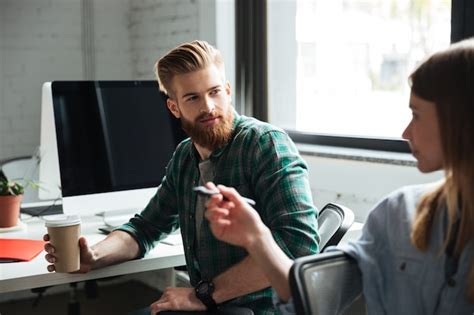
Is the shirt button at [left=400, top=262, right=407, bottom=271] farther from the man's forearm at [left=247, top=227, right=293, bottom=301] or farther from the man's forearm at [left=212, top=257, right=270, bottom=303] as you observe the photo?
the man's forearm at [left=212, top=257, right=270, bottom=303]

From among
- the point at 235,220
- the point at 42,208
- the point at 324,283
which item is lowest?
the point at 42,208

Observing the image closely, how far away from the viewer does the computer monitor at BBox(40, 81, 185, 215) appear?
7.39 feet

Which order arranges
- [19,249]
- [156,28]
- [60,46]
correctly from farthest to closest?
[60,46]
[156,28]
[19,249]

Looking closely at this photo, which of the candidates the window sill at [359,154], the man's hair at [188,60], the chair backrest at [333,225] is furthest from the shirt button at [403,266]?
the window sill at [359,154]

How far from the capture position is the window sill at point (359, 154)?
8.36ft

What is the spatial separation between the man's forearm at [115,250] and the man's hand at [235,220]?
0.64m

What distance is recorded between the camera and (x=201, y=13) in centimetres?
350

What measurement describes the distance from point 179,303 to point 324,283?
540 mm

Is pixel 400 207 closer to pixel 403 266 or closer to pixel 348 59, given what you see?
pixel 403 266

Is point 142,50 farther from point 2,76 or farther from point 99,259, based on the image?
point 99,259

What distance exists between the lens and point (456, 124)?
1.21 meters

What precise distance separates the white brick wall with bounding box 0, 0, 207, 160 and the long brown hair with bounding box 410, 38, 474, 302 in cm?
256

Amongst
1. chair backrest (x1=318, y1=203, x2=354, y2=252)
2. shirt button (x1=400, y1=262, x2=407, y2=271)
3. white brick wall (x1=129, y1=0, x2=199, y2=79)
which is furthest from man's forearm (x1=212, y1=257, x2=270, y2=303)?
white brick wall (x1=129, y1=0, x2=199, y2=79)

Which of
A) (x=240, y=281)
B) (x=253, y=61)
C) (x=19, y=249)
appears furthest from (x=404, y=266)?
(x=253, y=61)
